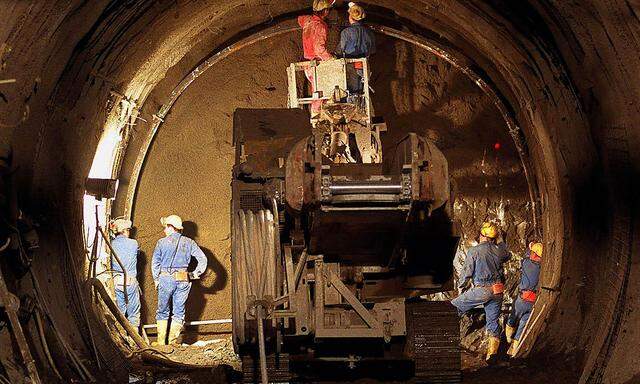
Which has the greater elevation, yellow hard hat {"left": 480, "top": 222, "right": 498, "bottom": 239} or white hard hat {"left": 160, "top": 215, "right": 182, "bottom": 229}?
white hard hat {"left": 160, "top": 215, "right": 182, "bottom": 229}

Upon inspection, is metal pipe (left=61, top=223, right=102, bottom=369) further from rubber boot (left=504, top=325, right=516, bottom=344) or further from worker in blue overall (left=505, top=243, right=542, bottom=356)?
rubber boot (left=504, top=325, right=516, bottom=344)

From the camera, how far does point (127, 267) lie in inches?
496

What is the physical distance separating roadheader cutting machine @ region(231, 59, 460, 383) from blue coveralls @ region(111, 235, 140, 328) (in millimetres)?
4274

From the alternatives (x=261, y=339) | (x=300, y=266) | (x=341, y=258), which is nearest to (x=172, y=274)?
(x=300, y=266)

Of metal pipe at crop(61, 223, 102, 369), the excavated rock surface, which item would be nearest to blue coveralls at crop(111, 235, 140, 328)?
the excavated rock surface

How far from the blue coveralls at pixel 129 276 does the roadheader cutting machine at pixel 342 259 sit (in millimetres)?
4274

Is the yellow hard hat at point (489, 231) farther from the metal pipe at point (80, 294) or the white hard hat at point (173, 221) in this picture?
the metal pipe at point (80, 294)

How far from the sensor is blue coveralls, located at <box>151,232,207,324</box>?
12.6m

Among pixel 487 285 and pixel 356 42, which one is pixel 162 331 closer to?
pixel 487 285

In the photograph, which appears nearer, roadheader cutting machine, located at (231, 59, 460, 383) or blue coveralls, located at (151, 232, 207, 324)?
roadheader cutting machine, located at (231, 59, 460, 383)

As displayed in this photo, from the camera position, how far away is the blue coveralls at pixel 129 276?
12.4m

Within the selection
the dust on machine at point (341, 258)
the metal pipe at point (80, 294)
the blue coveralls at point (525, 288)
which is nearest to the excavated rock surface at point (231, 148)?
the blue coveralls at point (525, 288)

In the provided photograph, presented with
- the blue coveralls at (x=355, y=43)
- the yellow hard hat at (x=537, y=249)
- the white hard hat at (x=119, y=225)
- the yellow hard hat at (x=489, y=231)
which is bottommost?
the yellow hard hat at (x=537, y=249)

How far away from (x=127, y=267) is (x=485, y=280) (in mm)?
4915
